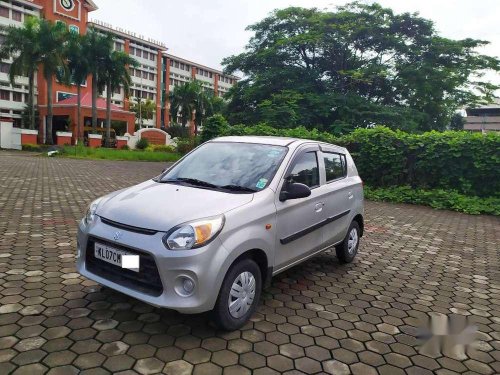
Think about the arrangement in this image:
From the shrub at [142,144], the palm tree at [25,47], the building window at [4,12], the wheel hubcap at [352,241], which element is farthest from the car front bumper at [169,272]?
the building window at [4,12]

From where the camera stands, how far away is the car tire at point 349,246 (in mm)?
5264

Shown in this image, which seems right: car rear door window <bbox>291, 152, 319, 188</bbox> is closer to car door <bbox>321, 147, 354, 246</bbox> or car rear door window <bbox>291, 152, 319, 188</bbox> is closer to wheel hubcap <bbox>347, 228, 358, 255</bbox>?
car door <bbox>321, 147, 354, 246</bbox>

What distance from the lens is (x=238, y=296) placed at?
3.24 m

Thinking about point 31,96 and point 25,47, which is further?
point 31,96

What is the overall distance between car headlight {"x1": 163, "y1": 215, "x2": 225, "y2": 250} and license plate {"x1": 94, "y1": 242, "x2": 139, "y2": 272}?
1.29 feet

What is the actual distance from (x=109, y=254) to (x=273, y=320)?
1.60 meters

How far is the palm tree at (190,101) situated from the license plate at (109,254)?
6228 centimetres

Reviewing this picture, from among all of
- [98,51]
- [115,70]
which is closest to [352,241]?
[98,51]

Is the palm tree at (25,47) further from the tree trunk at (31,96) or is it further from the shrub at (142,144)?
the shrub at (142,144)

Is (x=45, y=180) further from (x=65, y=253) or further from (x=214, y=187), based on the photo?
(x=214, y=187)

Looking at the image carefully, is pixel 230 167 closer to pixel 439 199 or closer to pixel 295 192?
pixel 295 192

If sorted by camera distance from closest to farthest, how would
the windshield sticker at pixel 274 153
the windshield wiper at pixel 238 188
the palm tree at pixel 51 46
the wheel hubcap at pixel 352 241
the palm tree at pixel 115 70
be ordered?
the windshield wiper at pixel 238 188 → the windshield sticker at pixel 274 153 → the wheel hubcap at pixel 352 241 → the palm tree at pixel 51 46 → the palm tree at pixel 115 70

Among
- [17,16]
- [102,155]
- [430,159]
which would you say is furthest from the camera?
[17,16]

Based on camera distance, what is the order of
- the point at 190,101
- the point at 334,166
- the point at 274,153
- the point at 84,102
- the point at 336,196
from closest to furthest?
1. the point at 274,153
2. the point at 336,196
3. the point at 334,166
4. the point at 84,102
5. the point at 190,101
